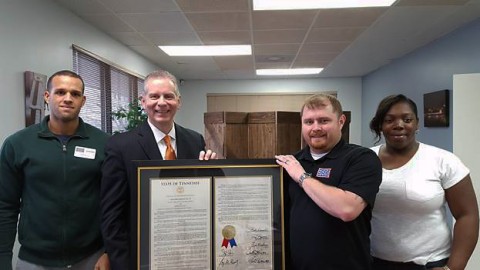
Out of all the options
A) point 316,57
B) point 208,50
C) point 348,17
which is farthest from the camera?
point 316,57

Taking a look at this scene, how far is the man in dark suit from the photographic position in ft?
4.50

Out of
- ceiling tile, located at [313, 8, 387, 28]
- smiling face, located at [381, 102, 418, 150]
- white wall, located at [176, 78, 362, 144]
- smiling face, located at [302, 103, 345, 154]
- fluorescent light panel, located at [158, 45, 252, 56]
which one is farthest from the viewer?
white wall, located at [176, 78, 362, 144]

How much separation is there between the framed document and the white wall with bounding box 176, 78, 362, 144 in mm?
7260

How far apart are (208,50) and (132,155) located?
13.7 ft

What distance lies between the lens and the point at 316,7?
3.50 meters

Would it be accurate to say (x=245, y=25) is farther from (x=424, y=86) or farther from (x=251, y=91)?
(x=251, y=91)

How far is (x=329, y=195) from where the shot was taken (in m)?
1.26

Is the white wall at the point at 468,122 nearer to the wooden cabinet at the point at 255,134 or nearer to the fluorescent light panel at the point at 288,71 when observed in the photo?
the wooden cabinet at the point at 255,134

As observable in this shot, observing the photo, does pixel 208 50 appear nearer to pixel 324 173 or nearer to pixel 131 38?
pixel 131 38

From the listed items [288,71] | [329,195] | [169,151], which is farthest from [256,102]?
[329,195]

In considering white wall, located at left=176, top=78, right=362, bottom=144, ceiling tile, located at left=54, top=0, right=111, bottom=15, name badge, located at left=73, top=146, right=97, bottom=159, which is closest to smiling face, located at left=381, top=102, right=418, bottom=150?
name badge, located at left=73, top=146, right=97, bottom=159

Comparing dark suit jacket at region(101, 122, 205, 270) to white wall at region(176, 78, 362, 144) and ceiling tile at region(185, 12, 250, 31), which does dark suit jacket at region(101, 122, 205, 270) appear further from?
white wall at region(176, 78, 362, 144)

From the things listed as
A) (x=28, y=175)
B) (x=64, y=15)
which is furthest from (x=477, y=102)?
(x=64, y=15)

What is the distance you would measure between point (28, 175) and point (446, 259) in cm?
191
